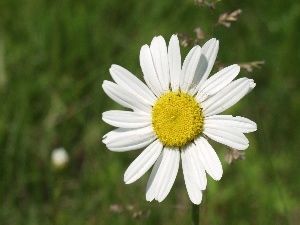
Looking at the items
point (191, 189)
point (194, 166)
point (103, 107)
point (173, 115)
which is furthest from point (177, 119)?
point (103, 107)

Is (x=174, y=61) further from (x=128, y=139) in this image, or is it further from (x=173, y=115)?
(x=128, y=139)

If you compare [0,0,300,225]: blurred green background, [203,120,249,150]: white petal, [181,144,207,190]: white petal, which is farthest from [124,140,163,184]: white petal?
[0,0,300,225]: blurred green background

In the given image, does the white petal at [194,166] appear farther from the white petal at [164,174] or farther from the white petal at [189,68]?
the white petal at [189,68]

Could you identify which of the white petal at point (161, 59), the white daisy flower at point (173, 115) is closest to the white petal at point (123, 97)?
the white daisy flower at point (173, 115)

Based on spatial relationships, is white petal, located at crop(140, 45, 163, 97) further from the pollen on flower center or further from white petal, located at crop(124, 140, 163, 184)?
white petal, located at crop(124, 140, 163, 184)

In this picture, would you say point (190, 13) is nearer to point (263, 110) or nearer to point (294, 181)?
point (263, 110)

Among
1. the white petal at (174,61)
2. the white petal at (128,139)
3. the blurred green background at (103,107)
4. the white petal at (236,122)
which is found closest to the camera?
the white petal at (236,122)

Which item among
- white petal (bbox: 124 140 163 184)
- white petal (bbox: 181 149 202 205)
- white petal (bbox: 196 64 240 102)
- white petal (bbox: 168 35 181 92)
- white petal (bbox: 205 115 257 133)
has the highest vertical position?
white petal (bbox: 168 35 181 92)
